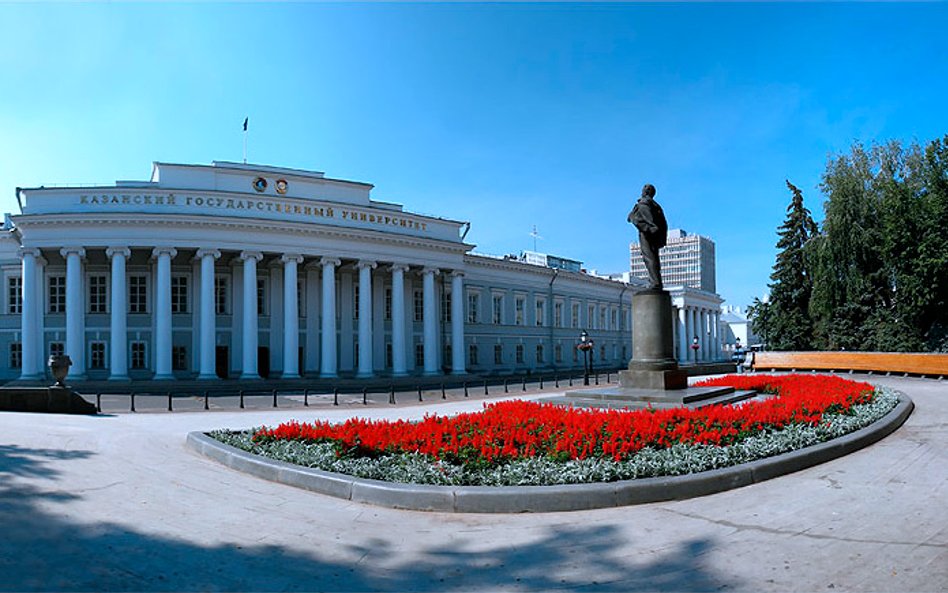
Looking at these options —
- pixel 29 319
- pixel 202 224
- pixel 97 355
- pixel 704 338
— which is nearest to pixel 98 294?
pixel 97 355

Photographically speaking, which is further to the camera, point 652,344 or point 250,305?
point 250,305

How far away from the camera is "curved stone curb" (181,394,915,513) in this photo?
22.1ft

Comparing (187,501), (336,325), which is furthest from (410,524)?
(336,325)

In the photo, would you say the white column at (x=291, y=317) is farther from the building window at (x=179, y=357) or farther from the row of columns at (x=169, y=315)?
the building window at (x=179, y=357)

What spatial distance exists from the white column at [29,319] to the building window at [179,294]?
6906mm

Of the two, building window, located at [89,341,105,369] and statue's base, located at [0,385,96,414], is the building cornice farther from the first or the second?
statue's base, located at [0,385,96,414]

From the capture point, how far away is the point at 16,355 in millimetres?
35844

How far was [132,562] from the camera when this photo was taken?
503cm

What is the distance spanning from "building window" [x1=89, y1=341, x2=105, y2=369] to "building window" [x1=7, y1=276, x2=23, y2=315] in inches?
224

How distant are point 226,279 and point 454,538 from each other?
117ft

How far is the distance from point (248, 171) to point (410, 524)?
33593mm

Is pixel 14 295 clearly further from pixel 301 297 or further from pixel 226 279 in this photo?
pixel 301 297

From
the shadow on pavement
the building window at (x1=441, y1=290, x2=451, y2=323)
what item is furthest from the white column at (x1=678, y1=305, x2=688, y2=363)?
the shadow on pavement

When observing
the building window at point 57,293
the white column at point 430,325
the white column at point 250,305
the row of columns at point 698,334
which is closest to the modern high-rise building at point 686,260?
the row of columns at point 698,334
